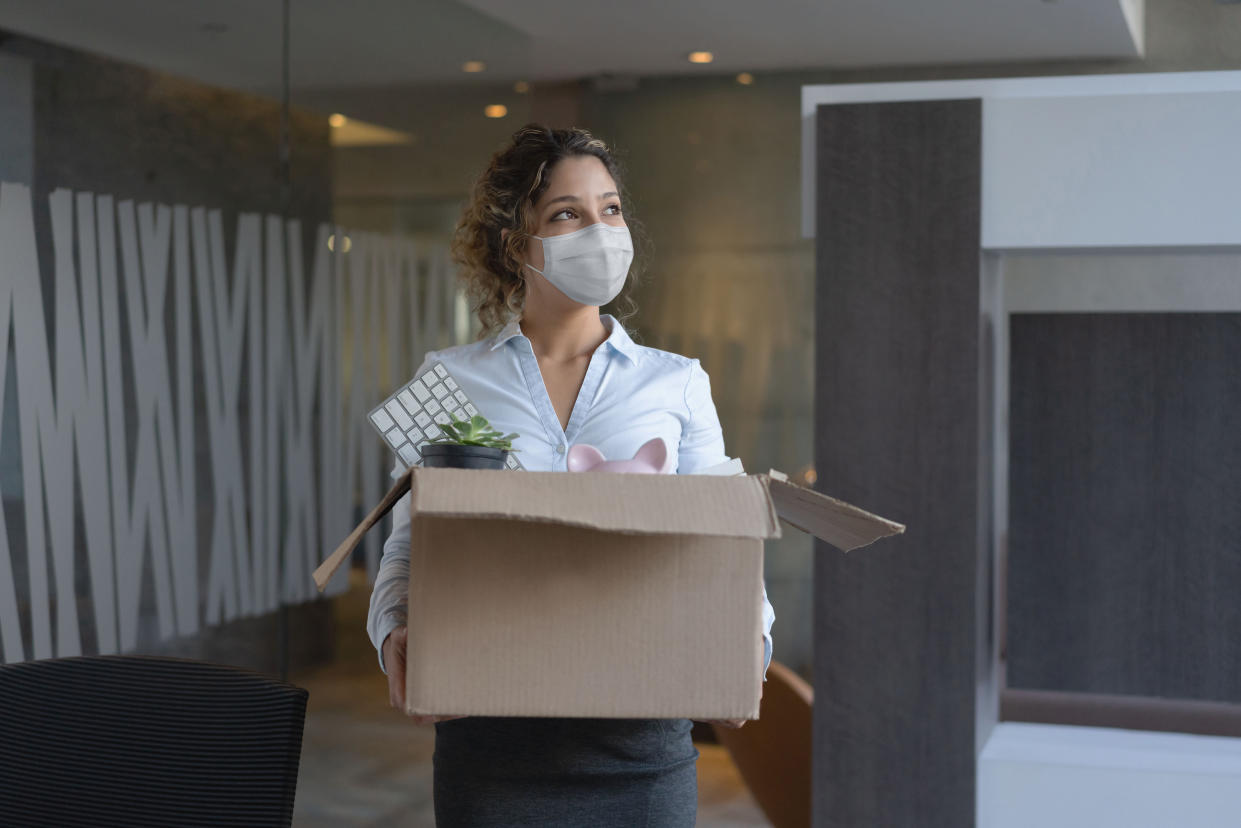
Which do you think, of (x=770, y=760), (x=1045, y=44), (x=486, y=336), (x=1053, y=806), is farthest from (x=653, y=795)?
(x=1045, y=44)

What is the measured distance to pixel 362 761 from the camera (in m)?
4.46

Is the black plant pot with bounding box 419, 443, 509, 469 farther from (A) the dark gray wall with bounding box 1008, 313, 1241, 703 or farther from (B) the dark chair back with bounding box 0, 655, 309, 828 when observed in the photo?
(A) the dark gray wall with bounding box 1008, 313, 1241, 703

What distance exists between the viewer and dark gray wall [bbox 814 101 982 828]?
8.27 feet

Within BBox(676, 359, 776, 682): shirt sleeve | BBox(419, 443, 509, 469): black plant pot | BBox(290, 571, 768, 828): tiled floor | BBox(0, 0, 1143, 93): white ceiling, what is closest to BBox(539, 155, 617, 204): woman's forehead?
BBox(676, 359, 776, 682): shirt sleeve

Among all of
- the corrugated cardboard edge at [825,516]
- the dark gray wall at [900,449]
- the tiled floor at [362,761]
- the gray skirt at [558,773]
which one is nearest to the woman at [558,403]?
the gray skirt at [558,773]

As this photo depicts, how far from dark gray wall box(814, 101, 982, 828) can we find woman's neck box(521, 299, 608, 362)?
105 centimetres

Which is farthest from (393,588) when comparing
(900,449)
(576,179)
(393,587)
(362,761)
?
(362,761)

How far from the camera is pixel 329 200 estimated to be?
4.31 m

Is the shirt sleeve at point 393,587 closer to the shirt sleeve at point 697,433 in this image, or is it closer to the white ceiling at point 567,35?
the shirt sleeve at point 697,433

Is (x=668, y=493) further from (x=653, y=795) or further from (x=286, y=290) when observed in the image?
(x=286, y=290)

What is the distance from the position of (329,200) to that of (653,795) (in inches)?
131

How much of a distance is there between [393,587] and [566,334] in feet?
1.43

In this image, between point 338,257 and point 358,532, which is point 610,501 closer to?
point 358,532

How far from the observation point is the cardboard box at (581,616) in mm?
1078
